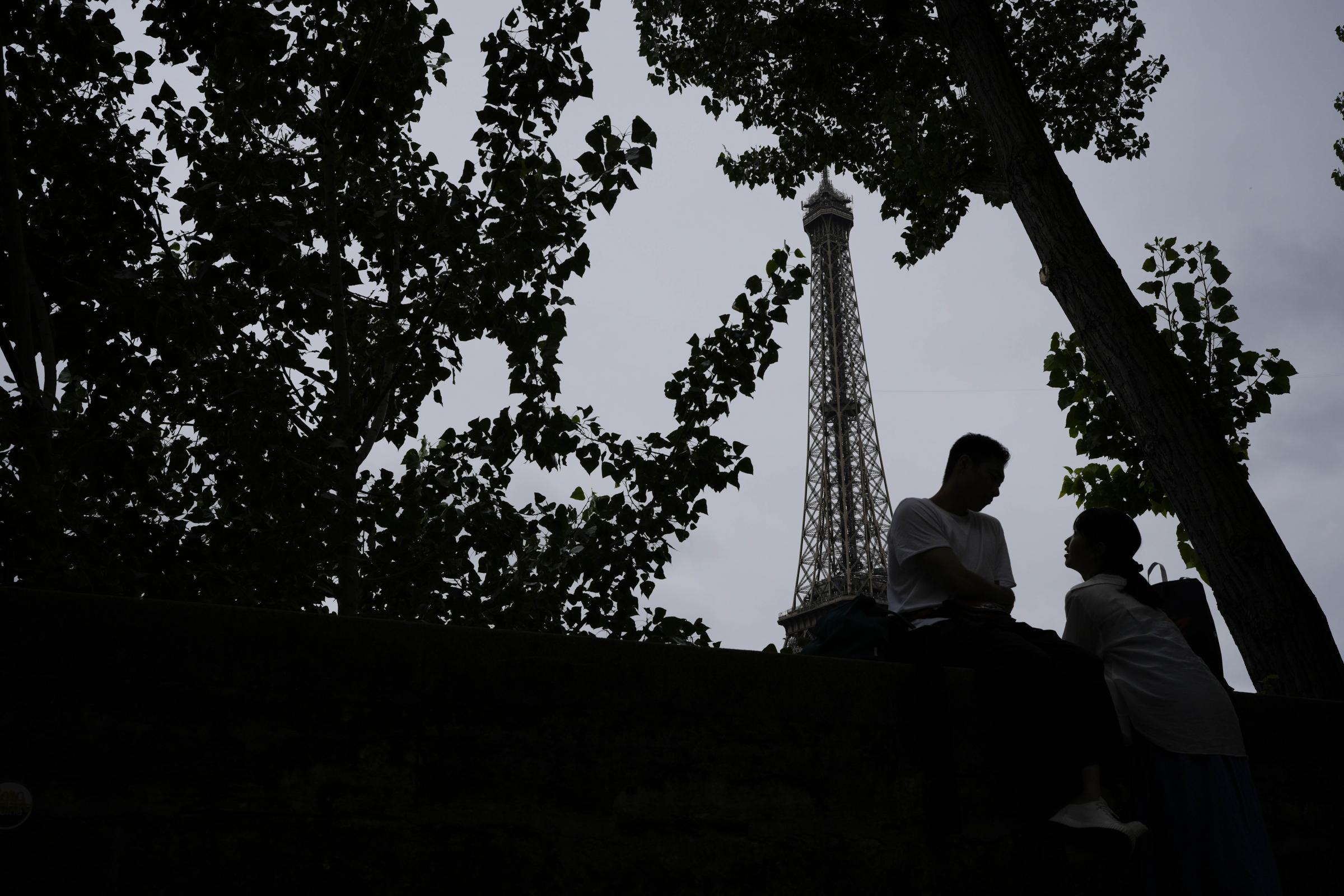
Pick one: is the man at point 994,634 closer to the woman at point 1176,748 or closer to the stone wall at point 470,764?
the stone wall at point 470,764

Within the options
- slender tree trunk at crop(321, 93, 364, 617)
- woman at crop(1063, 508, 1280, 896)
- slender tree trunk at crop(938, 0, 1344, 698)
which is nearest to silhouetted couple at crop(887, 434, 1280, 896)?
woman at crop(1063, 508, 1280, 896)

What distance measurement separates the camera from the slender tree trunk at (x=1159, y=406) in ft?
18.8

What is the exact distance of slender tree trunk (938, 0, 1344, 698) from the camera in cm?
572

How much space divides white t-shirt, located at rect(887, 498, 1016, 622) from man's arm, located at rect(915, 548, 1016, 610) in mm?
21

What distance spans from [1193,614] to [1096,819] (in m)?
1.49

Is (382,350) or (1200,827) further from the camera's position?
(382,350)

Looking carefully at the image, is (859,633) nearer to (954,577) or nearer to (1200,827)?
(954,577)

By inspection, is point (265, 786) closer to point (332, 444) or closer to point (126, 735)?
point (126, 735)

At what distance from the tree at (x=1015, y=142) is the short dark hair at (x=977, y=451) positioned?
2281 mm

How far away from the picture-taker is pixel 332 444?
5.39m

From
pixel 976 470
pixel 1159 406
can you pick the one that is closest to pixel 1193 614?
pixel 976 470

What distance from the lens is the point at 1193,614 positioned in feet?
14.5

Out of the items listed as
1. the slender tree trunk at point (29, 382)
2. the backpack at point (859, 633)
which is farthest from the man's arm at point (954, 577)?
the slender tree trunk at point (29, 382)

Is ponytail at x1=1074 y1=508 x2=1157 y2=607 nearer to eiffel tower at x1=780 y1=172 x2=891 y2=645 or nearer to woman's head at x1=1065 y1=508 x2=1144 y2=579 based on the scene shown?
woman's head at x1=1065 y1=508 x2=1144 y2=579
